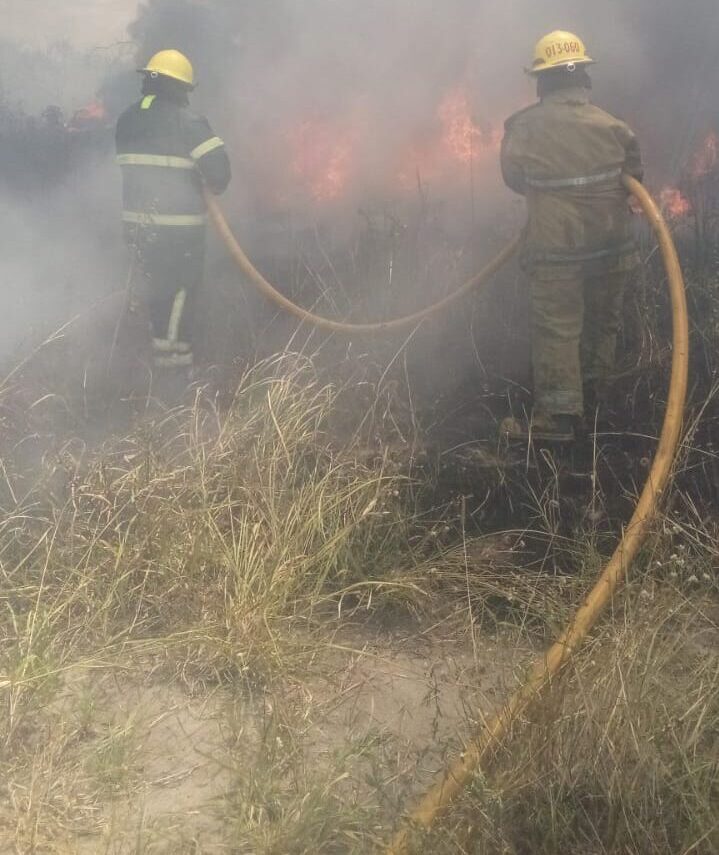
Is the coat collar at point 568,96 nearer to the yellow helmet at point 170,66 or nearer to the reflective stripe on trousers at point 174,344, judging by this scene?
the yellow helmet at point 170,66

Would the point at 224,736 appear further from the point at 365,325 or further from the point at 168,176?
the point at 168,176

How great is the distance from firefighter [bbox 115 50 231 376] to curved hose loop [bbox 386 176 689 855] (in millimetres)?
2299

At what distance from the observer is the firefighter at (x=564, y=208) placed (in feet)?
15.1

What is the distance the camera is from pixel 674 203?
21.6ft

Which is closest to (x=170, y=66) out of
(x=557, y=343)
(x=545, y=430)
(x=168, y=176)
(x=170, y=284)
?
(x=168, y=176)

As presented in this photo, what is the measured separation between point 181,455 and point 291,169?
3.46 metres

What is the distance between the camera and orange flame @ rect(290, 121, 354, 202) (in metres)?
7.03

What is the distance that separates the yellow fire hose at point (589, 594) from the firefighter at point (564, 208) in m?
0.17

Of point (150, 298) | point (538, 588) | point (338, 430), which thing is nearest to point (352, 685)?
point (538, 588)

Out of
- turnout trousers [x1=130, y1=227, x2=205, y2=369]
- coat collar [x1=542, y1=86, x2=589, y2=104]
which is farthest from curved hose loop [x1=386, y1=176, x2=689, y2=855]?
turnout trousers [x1=130, y1=227, x2=205, y2=369]

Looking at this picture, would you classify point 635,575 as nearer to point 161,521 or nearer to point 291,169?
point 161,521

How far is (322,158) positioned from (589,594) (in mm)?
4683

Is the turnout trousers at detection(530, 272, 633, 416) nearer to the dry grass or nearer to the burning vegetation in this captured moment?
the burning vegetation

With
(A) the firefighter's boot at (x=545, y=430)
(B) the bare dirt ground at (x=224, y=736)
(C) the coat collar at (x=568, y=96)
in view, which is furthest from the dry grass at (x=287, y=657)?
(C) the coat collar at (x=568, y=96)
